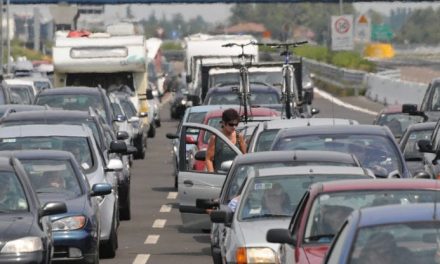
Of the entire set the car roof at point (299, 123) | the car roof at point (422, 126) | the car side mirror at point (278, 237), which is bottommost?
the car roof at point (422, 126)

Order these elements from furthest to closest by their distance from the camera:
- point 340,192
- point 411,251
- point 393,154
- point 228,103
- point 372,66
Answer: point 372,66, point 228,103, point 393,154, point 340,192, point 411,251

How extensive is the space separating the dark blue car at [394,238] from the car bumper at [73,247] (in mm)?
7599

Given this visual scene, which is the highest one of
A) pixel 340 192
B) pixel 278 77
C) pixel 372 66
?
pixel 340 192

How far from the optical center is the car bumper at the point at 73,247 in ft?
55.9

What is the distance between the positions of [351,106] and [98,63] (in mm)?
23209

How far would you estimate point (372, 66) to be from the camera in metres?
86.7

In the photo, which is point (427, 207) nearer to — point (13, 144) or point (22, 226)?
point (22, 226)

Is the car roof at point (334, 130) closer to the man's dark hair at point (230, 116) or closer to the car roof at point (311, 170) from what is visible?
the man's dark hair at point (230, 116)

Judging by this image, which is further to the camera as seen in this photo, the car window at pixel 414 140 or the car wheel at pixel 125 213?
the car window at pixel 414 140

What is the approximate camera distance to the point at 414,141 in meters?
25.6

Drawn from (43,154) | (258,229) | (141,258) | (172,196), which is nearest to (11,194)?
(258,229)

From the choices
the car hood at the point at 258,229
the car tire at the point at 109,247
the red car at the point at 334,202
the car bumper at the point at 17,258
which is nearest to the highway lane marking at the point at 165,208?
the car tire at the point at 109,247

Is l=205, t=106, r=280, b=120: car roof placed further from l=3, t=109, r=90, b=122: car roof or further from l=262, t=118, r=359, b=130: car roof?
l=262, t=118, r=359, b=130: car roof

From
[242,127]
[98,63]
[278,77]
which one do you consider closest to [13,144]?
[242,127]
